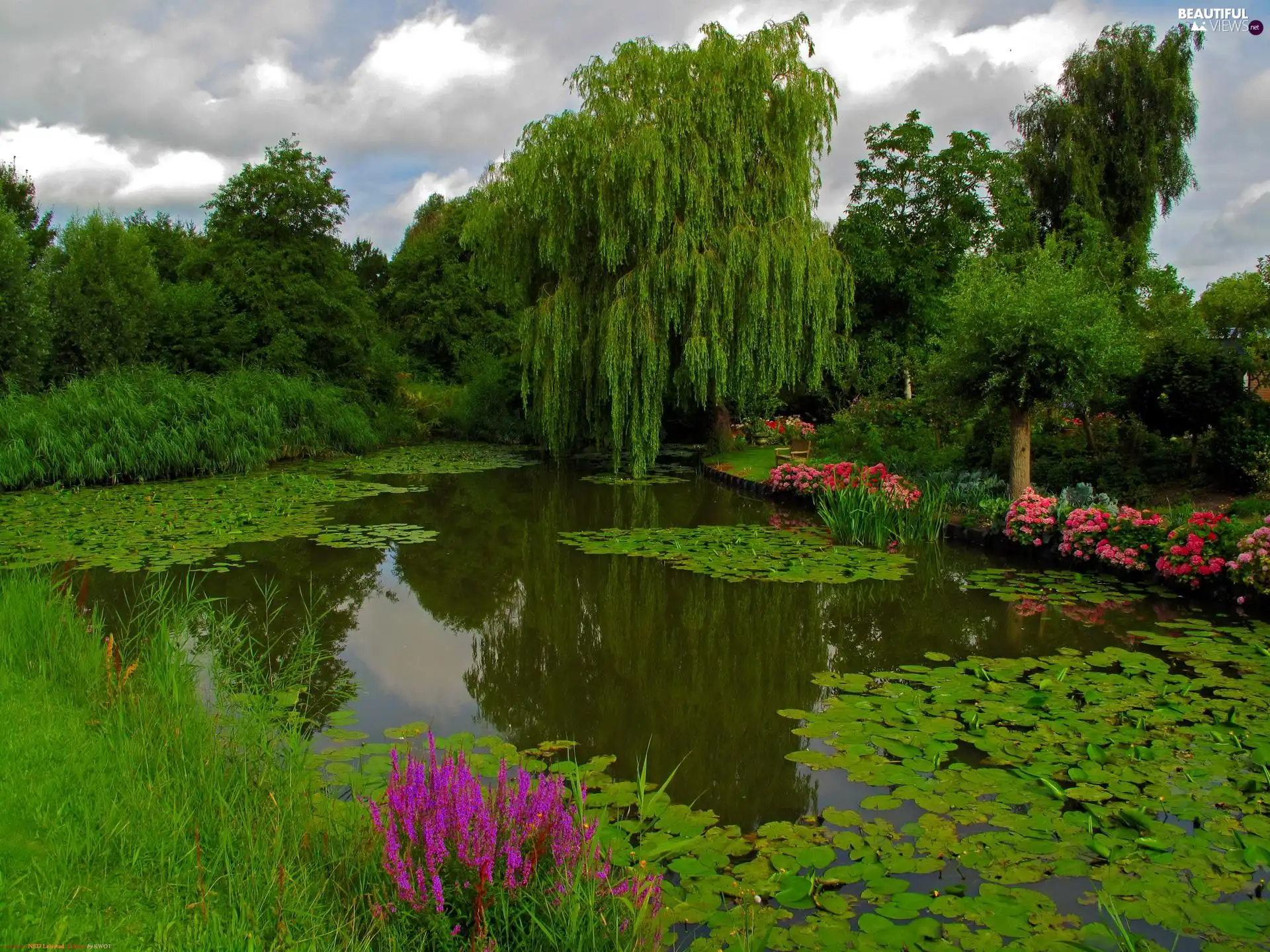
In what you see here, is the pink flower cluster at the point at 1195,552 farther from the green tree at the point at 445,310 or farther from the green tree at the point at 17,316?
the green tree at the point at 445,310

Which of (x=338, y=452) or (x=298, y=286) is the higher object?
(x=298, y=286)

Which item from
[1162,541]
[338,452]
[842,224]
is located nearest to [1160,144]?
[842,224]

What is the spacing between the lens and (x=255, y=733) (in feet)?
11.3

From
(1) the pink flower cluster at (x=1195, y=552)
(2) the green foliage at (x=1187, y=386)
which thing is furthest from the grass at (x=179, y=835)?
(2) the green foliage at (x=1187, y=386)

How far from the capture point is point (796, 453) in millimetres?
15648

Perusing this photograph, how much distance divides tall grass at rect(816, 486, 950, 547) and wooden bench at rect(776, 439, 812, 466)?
15.5 ft

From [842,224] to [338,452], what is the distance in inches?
570

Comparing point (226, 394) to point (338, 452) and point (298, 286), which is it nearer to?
point (338, 452)

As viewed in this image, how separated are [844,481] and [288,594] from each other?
22.7ft

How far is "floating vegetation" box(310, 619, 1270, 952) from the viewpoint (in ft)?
9.21

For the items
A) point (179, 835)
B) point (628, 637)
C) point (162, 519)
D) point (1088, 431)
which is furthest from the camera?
point (1088, 431)

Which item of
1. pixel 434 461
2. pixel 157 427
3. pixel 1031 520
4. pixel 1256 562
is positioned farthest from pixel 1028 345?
pixel 157 427

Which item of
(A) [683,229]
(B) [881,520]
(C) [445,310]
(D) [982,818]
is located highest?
(C) [445,310]

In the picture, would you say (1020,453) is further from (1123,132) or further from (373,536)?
(1123,132)
